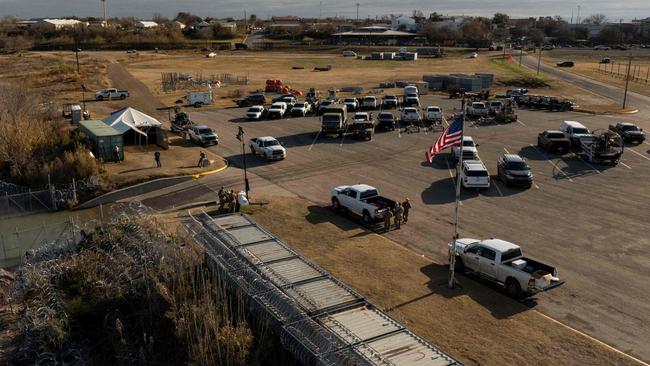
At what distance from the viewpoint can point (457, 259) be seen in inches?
846

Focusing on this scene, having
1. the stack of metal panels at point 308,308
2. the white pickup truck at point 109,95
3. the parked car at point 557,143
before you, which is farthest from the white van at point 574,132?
the white pickup truck at point 109,95

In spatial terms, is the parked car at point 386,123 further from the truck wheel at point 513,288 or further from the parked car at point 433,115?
Result: the truck wheel at point 513,288

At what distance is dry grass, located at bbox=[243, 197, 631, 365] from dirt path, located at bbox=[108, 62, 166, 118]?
119ft

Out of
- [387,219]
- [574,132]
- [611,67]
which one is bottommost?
[387,219]

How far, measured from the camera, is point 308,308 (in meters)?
15.4

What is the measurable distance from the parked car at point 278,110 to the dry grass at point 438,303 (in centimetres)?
2764

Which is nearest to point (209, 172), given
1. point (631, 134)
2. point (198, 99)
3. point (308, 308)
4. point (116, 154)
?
point (116, 154)

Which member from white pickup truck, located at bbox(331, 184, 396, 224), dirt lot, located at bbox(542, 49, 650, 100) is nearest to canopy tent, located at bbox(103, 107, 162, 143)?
white pickup truck, located at bbox(331, 184, 396, 224)

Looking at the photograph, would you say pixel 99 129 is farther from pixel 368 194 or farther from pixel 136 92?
pixel 136 92

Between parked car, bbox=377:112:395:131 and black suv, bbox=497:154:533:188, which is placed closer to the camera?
black suv, bbox=497:154:533:188

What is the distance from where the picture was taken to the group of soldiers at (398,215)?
82.4ft

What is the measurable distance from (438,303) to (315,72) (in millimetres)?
81008

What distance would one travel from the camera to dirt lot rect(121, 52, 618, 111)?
71.1 m

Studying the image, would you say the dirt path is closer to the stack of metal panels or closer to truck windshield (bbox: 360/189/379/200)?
truck windshield (bbox: 360/189/379/200)
